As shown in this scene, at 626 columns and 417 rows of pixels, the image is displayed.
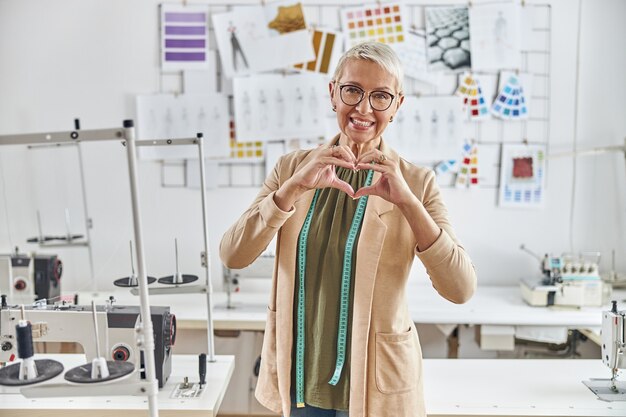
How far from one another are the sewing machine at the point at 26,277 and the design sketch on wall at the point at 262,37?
143 cm

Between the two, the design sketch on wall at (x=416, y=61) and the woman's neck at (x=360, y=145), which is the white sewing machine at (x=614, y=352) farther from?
the design sketch on wall at (x=416, y=61)

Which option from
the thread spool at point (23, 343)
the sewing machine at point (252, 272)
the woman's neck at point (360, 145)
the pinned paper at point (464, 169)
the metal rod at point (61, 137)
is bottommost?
the sewing machine at point (252, 272)

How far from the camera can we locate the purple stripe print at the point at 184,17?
3.26 meters

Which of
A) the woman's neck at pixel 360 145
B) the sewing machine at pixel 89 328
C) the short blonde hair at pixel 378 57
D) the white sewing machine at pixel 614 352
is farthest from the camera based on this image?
the white sewing machine at pixel 614 352

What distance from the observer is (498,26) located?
3215 millimetres

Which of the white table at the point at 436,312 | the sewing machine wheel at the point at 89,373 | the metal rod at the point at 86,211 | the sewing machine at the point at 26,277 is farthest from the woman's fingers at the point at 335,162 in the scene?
the metal rod at the point at 86,211

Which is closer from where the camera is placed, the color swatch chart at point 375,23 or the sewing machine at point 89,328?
the sewing machine at point 89,328

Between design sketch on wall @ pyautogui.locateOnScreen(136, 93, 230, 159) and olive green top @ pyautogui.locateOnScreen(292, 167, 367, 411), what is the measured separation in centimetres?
206

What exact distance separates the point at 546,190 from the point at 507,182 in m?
0.23

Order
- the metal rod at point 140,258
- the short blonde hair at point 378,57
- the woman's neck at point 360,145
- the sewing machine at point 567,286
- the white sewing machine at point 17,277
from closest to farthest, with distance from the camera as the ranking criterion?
the metal rod at point 140,258, the short blonde hair at point 378,57, the woman's neck at point 360,145, the white sewing machine at point 17,277, the sewing machine at point 567,286

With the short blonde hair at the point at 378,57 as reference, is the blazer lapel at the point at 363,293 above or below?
below

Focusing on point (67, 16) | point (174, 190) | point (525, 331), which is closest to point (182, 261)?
point (174, 190)

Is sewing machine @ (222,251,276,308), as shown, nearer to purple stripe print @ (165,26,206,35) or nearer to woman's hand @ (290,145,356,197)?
purple stripe print @ (165,26,206,35)

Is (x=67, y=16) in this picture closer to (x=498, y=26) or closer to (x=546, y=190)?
(x=498, y=26)
